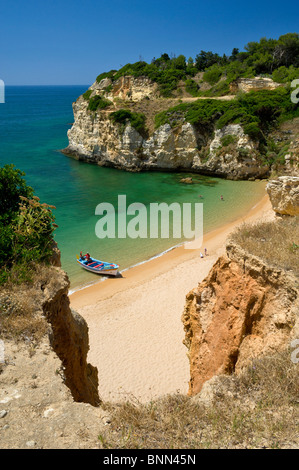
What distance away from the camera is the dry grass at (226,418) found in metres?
3.44

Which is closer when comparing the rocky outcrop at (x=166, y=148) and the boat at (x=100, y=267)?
the boat at (x=100, y=267)

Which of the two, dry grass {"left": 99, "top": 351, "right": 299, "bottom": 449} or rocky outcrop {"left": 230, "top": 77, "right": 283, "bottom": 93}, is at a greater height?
rocky outcrop {"left": 230, "top": 77, "right": 283, "bottom": 93}

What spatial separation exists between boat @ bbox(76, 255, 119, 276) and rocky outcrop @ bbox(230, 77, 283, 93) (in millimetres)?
36179

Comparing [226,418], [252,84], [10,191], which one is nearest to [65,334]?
[10,191]

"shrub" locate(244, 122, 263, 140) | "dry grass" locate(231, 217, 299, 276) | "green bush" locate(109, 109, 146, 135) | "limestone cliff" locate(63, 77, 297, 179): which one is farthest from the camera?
"green bush" locate(109, 109, 146, 135)

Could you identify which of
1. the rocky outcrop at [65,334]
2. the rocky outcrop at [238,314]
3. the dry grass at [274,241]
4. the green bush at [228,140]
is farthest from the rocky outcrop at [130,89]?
the rocky outcrop at [65,334]

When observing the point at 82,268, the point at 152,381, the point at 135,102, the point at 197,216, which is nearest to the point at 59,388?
the point at 152,381

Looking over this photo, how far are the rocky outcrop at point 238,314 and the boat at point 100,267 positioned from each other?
36.4 feet

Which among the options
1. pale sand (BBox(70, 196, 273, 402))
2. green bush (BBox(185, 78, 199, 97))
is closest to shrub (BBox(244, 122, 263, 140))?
green bush (BBox(185, 78, 199, 97))

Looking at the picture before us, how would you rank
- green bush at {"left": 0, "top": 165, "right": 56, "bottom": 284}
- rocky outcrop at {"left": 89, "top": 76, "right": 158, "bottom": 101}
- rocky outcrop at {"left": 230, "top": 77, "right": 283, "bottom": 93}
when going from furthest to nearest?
rocky outcrop at {"left": 89, "top": 76, "right": 158, "bottom": 101}
rocky outcrop at {"left": 230, "top": 77, "right": 283, "bottom": 93}
green bush at {"left": 0, "top": 165, "right": 56, "bottom": 284}

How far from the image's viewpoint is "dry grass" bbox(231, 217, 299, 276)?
20.8ft

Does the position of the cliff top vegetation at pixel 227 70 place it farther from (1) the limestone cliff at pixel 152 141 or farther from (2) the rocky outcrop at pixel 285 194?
(2) the rocky outcrop at pixel 285 194

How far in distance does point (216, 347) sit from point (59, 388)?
4.23 metres

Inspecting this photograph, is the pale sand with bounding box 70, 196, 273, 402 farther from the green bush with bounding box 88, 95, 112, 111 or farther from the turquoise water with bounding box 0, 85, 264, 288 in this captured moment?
the green bush with bounding box 88, 95, 112, 111
